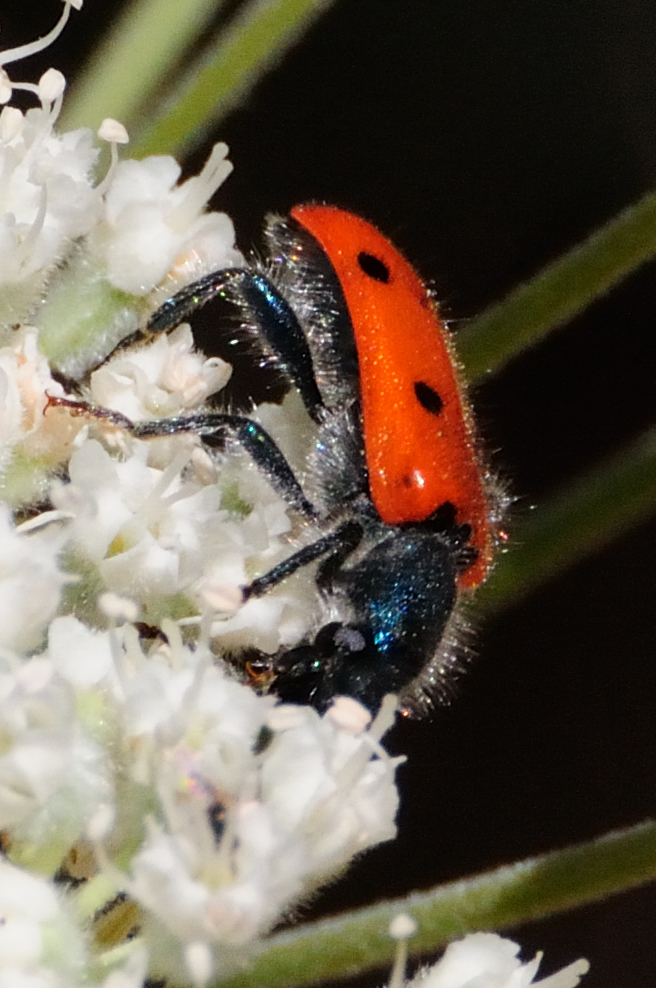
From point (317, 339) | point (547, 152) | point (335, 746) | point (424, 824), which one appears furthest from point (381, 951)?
point (547, 152)

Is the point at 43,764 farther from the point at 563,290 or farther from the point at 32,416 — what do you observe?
the point at 563,290

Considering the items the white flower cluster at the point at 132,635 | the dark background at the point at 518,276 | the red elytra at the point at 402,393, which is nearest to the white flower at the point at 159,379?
the white flower cluster at the point at 132,635

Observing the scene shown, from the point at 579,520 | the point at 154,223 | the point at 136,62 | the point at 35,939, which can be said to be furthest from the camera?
the point at 136,62

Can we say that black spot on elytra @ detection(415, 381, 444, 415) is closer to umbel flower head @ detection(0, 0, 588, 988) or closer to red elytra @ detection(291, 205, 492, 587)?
red elytra @ detection(291, 205, 492, 587)

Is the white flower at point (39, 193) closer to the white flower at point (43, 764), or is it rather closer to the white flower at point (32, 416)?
the white flower at point (32, 416)

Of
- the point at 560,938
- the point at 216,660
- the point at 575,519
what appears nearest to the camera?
the point at 216,660

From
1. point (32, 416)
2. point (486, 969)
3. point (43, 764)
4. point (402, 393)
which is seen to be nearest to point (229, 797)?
point (43, 764)

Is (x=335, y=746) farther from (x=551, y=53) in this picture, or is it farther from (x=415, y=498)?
(x=551, y=53)

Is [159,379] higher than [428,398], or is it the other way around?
[428,398]

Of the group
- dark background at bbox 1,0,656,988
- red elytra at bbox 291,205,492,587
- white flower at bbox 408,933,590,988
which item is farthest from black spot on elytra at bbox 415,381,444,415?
dark background at bbox 1,0,656,988
